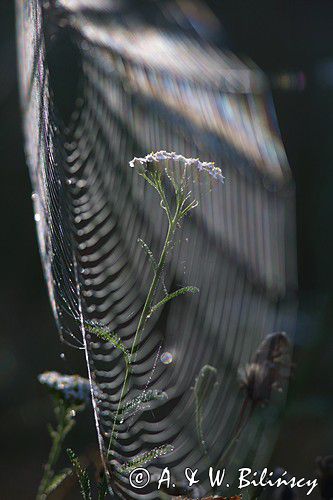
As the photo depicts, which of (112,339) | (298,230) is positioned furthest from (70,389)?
(298,230)

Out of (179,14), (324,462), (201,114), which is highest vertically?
(179,14)

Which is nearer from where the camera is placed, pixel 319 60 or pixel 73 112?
pixel 73 112

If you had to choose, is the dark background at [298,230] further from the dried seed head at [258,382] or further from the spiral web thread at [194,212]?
the dried seed head at [258,382]

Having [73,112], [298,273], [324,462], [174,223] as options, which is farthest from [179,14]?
[324,462]

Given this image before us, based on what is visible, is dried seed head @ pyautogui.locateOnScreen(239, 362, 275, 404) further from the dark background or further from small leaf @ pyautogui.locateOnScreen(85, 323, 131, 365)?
the dark background

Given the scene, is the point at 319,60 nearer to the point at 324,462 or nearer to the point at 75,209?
the point at 75,209

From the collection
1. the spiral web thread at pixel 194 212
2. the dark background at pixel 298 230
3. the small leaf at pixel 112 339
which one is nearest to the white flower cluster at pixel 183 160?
the small leaf at pixel 112 339

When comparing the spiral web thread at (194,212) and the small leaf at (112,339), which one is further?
the spiral web thread at (194,212)

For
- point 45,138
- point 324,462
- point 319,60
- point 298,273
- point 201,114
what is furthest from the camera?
point 319,60
